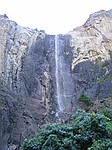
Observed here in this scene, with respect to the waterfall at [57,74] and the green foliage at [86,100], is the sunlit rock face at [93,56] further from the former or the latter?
the waterfall at [57,74]

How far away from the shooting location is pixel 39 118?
73.2 ft

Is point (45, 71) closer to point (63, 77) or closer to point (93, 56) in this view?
point (63, 77)

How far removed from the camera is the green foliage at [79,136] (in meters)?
7.07

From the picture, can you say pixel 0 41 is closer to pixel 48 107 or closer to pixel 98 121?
pixel 48 107

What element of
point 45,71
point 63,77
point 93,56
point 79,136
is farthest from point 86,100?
point 79,136

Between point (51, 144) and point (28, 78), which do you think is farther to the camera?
point (28, 78)

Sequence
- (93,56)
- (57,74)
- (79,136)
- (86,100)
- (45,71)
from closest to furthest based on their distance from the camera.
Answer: (79,136), (86,100), (45,71), (57,74), (93,56)

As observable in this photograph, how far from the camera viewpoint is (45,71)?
28.6 metres

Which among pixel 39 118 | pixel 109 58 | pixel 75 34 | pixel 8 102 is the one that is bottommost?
pixel 39 118

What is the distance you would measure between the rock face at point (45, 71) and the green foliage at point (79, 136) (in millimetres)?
10914

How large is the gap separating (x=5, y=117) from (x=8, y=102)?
4.62 feet

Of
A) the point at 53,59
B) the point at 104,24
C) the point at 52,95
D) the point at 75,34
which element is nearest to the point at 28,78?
the point at 52,95

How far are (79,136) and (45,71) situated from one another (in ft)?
70.5

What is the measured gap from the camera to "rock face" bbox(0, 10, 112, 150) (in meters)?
20.4
